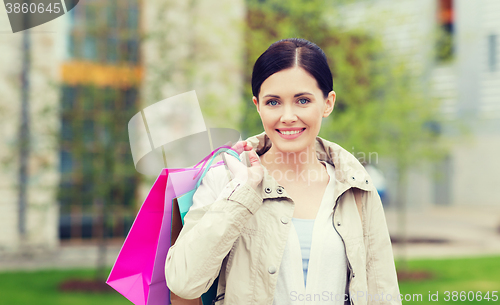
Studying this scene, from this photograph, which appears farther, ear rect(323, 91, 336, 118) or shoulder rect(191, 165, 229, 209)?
ear rect(323, 91, 336, 118)

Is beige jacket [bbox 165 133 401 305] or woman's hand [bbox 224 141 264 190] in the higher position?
woman's hand [bbox 224 141 264 190]

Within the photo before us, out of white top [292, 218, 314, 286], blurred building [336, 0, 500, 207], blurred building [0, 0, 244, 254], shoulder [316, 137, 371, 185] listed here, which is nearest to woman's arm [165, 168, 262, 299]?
white top [292, 218, 314, 286]

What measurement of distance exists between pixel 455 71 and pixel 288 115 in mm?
12738

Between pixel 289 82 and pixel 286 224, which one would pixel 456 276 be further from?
pixel 289 82

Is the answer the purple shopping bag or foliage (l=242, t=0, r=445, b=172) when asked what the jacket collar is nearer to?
the purple shopping bag

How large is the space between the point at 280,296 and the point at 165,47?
541 centimetres

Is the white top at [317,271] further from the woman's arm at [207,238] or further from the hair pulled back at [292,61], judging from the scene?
the hair pulled back at [292,61]

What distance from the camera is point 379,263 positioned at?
69.4 inches

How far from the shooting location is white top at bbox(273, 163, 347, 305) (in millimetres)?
1616

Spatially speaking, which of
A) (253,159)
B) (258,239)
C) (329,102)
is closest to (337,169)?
(329,102)

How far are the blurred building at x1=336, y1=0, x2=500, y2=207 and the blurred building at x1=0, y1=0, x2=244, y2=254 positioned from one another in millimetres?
2501

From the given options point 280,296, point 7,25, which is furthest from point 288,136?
point 7,25

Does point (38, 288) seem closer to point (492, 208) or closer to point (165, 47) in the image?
point (165, 47)

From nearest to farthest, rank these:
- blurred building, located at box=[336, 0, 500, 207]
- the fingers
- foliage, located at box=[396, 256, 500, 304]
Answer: the fingers < foliage, located at box=[396, 256, 500, 304] < blurred building, located at box=[336, 0, 500, 207]
